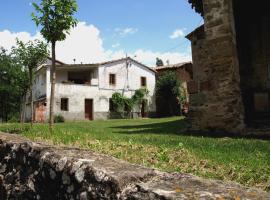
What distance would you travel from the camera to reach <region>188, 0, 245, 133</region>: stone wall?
998 centimetres

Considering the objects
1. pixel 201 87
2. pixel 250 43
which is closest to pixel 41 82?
pixel 250 43

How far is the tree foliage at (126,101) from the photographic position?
36.8 m

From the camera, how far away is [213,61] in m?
10.3

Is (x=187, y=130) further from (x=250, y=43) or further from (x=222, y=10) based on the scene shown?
(x=250, y=43)

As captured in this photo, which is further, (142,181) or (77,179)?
(77,179)

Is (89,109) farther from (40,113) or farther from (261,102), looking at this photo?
(261,102)

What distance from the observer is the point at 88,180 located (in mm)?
2395

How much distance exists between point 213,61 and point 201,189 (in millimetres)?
8962

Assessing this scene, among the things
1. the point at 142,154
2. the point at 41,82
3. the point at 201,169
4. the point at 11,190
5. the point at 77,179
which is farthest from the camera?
the point at 41,82

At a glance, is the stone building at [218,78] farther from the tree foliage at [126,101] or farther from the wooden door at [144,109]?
the wooden door at [144,109]

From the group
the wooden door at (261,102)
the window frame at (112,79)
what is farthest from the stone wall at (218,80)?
the window frame at (112,79)

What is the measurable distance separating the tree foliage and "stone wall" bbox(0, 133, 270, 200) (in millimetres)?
32621

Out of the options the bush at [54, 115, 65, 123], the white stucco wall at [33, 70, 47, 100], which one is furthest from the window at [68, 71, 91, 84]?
the bush at [54, 115, 65, 123]

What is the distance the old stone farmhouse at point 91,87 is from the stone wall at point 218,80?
24.6 m
